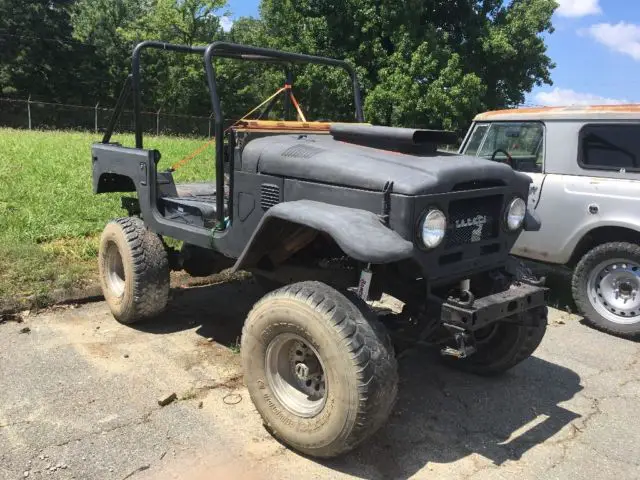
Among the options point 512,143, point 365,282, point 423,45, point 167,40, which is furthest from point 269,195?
point 167,40

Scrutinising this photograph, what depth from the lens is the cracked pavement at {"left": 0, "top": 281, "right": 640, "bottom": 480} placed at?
3.02 m

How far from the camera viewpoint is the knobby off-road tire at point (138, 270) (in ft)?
14.9

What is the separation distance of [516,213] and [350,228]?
4.63ft

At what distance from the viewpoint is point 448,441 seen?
3.36 meters

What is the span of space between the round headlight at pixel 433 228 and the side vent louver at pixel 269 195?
101 centimetres

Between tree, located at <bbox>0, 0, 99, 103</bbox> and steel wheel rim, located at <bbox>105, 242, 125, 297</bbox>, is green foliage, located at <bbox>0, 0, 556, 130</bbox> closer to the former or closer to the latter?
tree, located at <bbox>0, 0, 99, 103</bbox>

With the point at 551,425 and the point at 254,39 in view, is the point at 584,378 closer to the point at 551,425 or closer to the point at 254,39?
the point at 551,425

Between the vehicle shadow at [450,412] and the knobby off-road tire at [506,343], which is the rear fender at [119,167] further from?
the knobby off-road tire at [506,343]

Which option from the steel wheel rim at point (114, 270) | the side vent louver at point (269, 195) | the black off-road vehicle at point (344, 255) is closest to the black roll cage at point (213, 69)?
the black off-road vehicle at point (344, 255)

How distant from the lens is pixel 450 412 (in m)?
3.71

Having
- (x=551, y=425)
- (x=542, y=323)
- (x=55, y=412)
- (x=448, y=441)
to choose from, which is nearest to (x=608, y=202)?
(x=542, y=323)

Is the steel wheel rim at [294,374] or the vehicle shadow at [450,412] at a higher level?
the steel wheel rim at [294,374]

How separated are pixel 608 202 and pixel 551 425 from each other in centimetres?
269

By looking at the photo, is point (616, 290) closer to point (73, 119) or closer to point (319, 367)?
point (319, 367)
